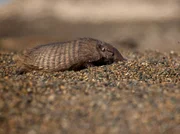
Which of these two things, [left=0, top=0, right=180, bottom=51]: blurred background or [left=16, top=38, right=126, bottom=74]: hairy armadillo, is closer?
[left=16, top=38, right=126, bottom=74]: hairy armadillo

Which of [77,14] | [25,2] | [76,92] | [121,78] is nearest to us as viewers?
[76,92]

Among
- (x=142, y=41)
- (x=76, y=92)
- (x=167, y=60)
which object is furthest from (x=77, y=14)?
(x=76, y=92)

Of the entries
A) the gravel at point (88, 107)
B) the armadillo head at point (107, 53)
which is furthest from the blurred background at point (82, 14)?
the gravel at point (88, 107)

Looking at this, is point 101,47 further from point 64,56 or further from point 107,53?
point 64,56

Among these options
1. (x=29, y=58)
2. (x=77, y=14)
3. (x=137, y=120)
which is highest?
(x=77, y=14)

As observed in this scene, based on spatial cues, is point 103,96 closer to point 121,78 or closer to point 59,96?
point 59,96

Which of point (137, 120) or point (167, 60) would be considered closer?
point (137, 120)

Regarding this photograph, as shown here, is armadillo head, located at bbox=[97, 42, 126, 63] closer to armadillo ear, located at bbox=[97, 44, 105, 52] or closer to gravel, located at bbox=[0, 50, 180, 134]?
armadillo ear, located at bbox=[97, 44, 105, 52]

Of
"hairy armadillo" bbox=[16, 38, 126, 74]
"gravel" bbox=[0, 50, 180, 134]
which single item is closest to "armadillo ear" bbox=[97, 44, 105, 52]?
"hairy armadillo" bbox=[16, 38, 126, 74]
